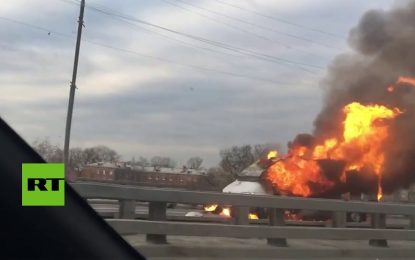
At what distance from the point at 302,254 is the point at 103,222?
7.44 meters

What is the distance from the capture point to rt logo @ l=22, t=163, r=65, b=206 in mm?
1783

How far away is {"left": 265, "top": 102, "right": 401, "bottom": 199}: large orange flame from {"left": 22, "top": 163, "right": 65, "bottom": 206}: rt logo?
1992cm

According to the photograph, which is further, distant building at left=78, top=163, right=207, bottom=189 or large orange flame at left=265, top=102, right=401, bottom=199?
distant building at left=78, top=163, right=207, bottom=189

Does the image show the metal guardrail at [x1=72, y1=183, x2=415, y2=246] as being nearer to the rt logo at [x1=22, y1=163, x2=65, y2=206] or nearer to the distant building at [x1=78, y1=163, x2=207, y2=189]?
the rt logo at [x1=22, y1=163, x2=65, y2=206]

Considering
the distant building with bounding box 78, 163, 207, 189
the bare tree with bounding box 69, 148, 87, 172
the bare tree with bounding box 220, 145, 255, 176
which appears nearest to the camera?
the bare tree with bounding box 69, 148, 87, 172

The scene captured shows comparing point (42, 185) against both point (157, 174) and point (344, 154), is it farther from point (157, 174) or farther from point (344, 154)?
point (157, 174)

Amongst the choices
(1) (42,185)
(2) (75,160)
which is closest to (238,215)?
(1) (42,185)

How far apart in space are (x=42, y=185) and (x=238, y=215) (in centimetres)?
753

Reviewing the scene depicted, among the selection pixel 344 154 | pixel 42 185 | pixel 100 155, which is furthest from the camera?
pixel 100 155

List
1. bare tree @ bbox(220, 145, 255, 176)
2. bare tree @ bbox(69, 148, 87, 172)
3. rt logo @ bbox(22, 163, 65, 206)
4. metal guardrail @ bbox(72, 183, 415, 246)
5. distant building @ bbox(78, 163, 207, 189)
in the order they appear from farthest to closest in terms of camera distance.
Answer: bare tree @ bbox(220, 145, 255, 176) → distant building @ bbox(78, 163, 207, 189) → bare tree @ bbox(69, 148, 87, 172) → metal guardrail @ bbox(72, 183, 415, 246) → rt logo @ bbox(22, 163, 65, 206)

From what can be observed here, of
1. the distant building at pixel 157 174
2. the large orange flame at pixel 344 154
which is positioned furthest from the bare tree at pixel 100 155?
the large orange flame at pixel 344 154

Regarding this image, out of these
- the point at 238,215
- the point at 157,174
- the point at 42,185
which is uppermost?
the point at 42,185

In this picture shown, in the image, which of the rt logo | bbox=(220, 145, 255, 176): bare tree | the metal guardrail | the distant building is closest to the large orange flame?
the metal guardrail

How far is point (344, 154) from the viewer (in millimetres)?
24078
